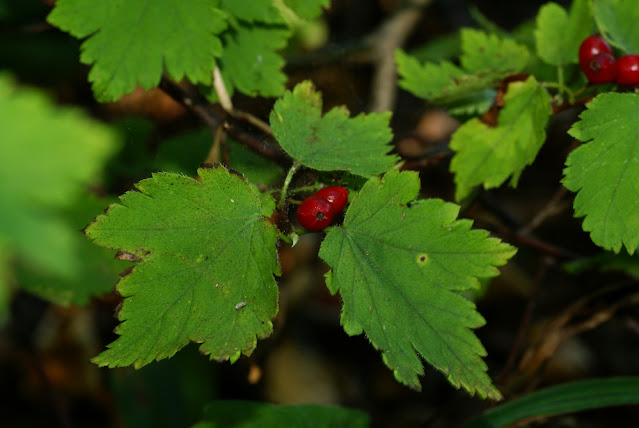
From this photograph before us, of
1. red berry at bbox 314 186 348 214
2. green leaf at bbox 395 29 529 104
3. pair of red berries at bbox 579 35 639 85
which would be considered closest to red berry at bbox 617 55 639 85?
pair of red berries at bbox 579 35 639 85

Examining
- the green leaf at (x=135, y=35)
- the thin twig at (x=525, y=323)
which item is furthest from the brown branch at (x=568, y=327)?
the green leaf at (x=135, y=35)

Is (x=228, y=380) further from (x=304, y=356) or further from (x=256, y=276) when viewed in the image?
(x=256, y=276)

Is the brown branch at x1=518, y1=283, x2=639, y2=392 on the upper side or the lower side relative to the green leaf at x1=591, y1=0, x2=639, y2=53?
lower

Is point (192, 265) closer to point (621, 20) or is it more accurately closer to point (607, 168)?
point (607, 168)

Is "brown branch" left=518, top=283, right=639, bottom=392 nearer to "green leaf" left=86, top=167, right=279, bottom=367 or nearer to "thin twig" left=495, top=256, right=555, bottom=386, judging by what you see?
"thin twig" left=495, top=256, right=555, bottom=386

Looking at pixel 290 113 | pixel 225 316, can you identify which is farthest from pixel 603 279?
pixel 225 316

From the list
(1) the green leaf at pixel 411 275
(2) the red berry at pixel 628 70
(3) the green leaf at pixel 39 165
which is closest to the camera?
(3) the green leaf at pixel 39 165

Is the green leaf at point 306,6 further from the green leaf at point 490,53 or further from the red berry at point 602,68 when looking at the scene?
the red berry at point 602,68

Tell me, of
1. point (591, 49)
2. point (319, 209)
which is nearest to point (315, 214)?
point (319, 209)
